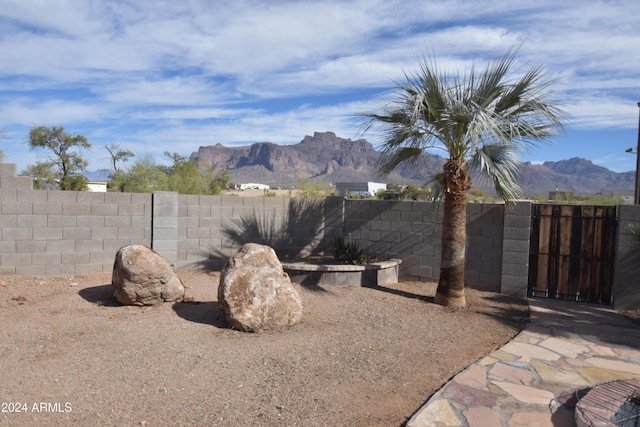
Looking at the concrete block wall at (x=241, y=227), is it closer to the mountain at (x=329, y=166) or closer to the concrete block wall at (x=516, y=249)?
the concrete block wall at (x=516, y=249)

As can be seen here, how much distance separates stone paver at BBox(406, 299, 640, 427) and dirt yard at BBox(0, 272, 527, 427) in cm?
25

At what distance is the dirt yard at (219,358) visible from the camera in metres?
4.07

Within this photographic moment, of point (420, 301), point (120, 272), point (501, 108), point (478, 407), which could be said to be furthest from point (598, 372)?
point (120, 272)

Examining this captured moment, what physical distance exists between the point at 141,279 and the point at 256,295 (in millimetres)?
2034

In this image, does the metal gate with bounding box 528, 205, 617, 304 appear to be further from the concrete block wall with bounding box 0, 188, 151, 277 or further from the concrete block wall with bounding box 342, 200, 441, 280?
the concrete block wall with bounding box 0, 188, 151, 277

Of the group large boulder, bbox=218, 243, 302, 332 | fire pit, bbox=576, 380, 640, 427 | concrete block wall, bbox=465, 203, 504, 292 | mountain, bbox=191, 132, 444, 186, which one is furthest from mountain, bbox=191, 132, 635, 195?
fire pit, bbox=576, 380, 640, 427

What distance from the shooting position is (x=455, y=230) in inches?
303

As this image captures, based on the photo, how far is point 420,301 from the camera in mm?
8117

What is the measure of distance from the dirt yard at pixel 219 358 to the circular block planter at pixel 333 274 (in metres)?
0.69

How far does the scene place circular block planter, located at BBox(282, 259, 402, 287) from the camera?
8.78 m

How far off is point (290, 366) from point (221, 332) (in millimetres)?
1462

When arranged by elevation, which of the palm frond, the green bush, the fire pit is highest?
the palm frond

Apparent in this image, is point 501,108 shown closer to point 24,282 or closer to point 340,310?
point 340,310

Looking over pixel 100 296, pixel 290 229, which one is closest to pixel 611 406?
pixel 100 296
